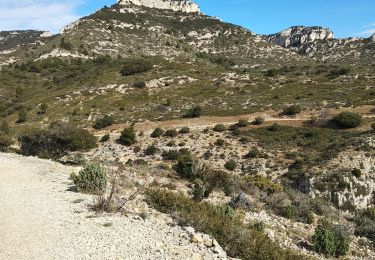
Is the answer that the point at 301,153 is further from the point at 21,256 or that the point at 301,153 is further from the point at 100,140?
the point at 21,256

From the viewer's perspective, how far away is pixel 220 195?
21250mm

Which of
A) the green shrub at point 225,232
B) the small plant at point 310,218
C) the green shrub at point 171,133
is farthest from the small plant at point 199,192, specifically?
the green shrub at point 171,133

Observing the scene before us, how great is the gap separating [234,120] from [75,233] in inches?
1717

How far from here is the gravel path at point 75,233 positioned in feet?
33.8

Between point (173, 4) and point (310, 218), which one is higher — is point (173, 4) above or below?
above

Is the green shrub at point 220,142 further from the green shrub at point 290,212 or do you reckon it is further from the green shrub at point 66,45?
the green shrub at point 66,45

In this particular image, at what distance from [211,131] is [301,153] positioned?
40.4 feet

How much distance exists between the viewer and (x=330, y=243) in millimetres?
16047

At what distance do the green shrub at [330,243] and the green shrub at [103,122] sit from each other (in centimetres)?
4247

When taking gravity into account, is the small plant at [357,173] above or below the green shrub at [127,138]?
below

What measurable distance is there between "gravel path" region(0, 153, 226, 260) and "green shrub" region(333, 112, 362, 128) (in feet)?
126

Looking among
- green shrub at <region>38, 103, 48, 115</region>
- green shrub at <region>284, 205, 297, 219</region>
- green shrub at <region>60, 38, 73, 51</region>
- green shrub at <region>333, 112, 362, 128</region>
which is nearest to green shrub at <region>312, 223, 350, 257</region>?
green shrub at <region>284, 205, 297, 219</region>

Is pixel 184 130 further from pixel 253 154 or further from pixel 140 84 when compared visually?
pixel 140 84

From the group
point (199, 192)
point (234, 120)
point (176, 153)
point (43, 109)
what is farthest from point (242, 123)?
point (43, 109)
